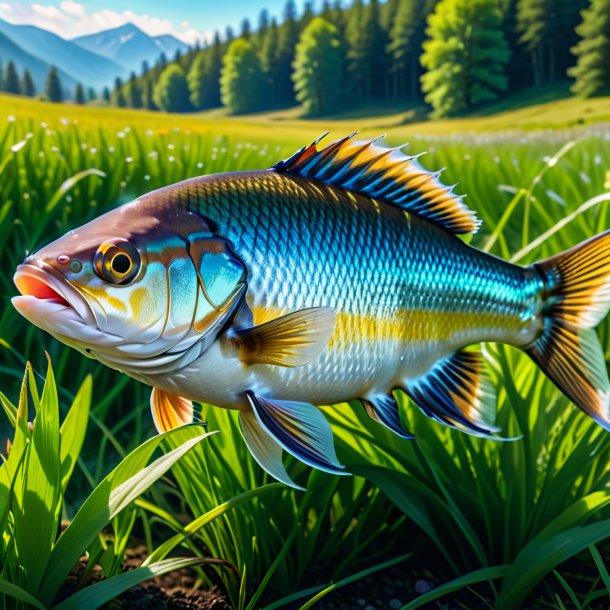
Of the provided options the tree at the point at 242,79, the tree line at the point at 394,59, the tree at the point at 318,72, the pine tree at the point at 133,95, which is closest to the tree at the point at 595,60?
the tree line at the point at 394,59

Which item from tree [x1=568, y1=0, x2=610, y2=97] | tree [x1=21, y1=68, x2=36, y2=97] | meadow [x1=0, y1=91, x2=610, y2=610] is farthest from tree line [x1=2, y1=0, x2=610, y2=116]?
tree [x1=21, y1=68, x2=36, y2=97]

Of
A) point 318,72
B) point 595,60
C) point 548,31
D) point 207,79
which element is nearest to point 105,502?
point 595,60

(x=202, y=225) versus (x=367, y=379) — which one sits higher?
(x=202, y=225)

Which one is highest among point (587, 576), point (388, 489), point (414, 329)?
point (414, 329)

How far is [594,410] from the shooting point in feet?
2.85

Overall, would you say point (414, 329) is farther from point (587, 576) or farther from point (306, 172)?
point (587, 576)

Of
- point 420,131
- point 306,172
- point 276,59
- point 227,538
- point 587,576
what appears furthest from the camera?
point 276,59

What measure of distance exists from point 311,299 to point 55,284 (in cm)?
24

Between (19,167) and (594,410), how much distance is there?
2.73 m

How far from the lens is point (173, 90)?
10.7 m

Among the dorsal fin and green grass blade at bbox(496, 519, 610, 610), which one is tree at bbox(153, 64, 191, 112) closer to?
green grass blade at bbox(496, 519, 610, 610)

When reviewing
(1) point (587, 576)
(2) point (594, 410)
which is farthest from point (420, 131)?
(2) point (594, 410)

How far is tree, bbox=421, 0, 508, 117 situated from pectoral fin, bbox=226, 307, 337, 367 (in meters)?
7.67

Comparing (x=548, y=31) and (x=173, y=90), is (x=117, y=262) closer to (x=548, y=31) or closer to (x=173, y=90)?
(x=548, y=31)
